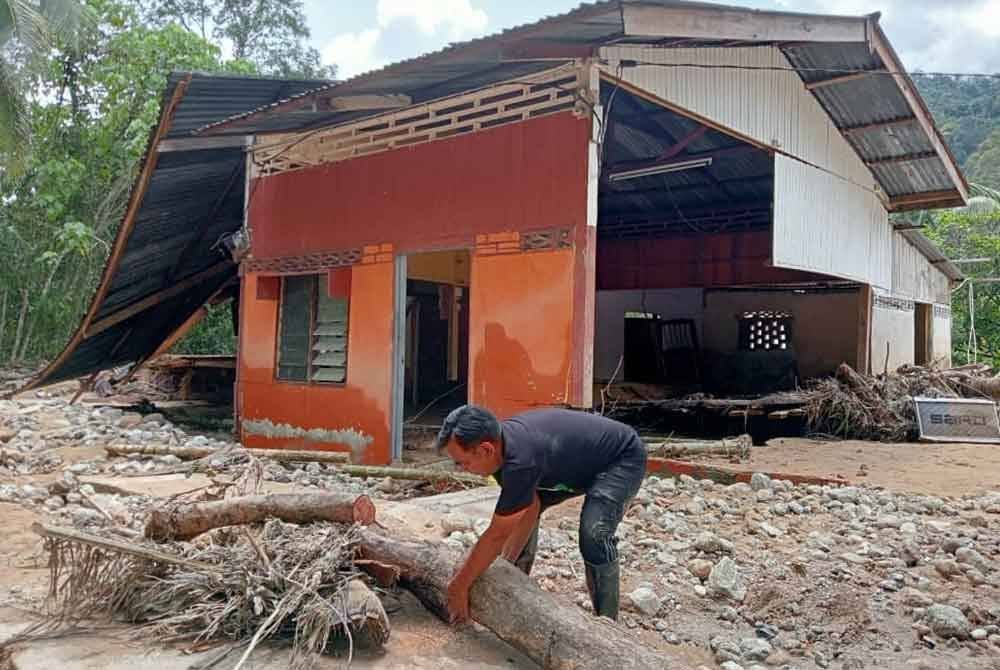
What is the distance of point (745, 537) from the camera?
5.14 metres

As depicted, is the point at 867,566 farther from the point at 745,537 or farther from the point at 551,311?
the point at 551,311

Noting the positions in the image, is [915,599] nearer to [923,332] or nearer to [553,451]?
[553,451]

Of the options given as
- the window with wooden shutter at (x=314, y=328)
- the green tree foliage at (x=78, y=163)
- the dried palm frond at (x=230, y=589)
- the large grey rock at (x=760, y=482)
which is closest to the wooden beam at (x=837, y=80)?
the large grey rock at (x=760, y=482)

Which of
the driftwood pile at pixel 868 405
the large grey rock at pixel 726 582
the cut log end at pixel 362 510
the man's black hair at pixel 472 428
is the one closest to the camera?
the man's black hair at pixel 472 428

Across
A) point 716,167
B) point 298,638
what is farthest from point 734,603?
point 716,167

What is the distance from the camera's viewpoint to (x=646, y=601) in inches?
154

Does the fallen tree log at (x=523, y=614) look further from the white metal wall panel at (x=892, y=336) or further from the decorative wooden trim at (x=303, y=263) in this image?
the white metal wall panel at (x=892, y=336)

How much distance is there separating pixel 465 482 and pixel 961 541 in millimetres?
3720

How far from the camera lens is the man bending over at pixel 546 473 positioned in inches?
120

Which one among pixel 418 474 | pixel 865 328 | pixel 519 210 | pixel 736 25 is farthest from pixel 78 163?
pixel 865 328

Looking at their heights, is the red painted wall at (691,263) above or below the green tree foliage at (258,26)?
below

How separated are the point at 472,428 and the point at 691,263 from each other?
12.4 metres

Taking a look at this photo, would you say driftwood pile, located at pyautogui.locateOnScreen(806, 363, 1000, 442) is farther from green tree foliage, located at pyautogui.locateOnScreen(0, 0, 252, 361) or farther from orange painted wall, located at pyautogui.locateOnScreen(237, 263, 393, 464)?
green tree foliage, located at pyautogui.locateOnScreen(0, 0, 252, 361)

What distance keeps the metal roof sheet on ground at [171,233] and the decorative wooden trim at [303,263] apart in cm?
120
